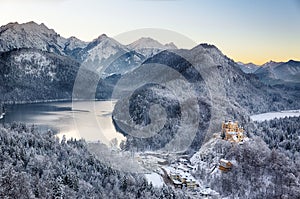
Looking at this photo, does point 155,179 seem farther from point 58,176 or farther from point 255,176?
point 58,176

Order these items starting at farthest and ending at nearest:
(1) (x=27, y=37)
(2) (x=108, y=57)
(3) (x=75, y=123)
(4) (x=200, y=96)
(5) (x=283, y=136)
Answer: (2) (x=108, y=57)
(1) (x=27, y=37)
(3) (x=75, y=123)
(4) (x=200, y=96)
(5) (x=283, y=136)

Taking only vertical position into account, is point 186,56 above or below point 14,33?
below

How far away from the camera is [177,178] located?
67.5 ft

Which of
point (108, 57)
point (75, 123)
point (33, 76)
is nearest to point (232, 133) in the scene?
point (75, 123)

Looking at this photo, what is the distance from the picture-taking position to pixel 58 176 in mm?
16188

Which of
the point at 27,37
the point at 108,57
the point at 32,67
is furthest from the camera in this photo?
the point at 108,57

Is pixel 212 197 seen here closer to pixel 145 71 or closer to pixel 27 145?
pixel 27 145

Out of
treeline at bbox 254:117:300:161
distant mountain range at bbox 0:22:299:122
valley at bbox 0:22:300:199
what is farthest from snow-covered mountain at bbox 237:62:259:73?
treeline at bbox 254:117:300:161

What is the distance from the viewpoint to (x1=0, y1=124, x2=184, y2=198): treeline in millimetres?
14258

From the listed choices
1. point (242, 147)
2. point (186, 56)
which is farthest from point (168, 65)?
point (242, 147)

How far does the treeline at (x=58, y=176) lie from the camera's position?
14258 millimetres

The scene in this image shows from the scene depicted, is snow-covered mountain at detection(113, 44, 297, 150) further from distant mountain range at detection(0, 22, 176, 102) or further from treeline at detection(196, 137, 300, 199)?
distant mountain range at detection(0, 22, 176, 102)

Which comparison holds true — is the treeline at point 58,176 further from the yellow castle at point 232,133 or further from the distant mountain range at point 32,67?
the distant mountain range at point 32,67

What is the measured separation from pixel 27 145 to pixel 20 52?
6300 cm
